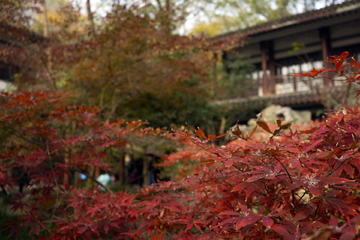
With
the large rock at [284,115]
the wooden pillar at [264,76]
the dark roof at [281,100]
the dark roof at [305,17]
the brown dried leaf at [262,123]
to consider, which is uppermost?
the dark roof at [305,17]

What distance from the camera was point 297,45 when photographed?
10766mm

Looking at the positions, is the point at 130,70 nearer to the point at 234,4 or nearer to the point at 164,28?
the point at 164,28

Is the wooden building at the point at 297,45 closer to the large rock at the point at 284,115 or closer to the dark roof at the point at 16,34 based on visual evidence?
the large rock at the point at 284,115

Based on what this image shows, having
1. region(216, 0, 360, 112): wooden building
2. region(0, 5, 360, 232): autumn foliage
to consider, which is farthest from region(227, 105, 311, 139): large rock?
region(0, 5, 360, 232): autumn foliage

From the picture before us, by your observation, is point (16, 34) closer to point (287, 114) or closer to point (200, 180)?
point (200, 180)

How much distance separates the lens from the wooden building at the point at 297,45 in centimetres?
965

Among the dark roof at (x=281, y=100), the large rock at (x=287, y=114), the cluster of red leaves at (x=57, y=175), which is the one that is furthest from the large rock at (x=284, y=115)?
the cluster of red leaves at (x=57, y=175)

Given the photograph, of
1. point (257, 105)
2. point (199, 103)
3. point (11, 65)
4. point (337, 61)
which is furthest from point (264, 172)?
point (257, 105)

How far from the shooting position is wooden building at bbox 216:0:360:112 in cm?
965

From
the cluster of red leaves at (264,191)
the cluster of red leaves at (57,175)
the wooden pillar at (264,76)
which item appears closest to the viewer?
the cluster of red leaves at (264,191)

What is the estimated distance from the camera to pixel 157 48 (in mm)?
6359

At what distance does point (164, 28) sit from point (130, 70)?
140cm

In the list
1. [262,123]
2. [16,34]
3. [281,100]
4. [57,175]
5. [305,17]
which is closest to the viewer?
[262,123]

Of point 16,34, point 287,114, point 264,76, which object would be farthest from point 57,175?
point 264,76
